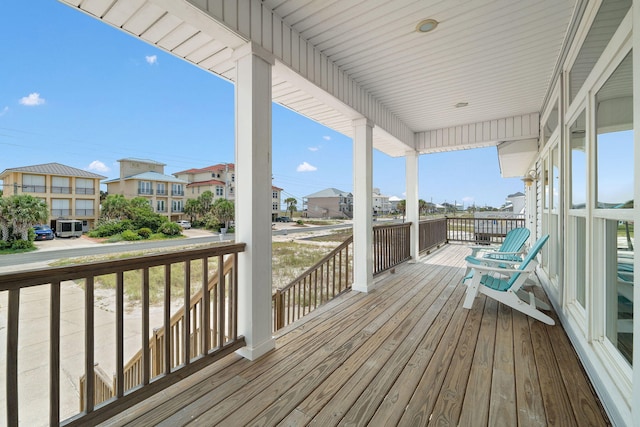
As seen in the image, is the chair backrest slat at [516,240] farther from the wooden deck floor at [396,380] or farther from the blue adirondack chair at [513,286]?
the wooden deck floor at [396,380]

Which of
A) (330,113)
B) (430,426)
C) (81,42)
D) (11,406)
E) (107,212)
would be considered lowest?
(430,426)

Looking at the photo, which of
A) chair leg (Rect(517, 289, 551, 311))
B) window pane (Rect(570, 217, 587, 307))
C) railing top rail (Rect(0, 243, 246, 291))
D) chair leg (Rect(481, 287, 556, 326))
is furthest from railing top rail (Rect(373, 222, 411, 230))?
railing top rail (Rect(0, 243, 246, 291))

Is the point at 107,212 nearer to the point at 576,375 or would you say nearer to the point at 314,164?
the point at 576,375

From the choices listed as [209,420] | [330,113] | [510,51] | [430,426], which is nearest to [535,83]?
[510,51]

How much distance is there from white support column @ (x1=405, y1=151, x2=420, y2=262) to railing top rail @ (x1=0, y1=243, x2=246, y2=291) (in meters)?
4.73

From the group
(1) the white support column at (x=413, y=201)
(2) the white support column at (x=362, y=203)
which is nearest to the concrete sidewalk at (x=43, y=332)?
(2) the white support column at (x=362, y=203)

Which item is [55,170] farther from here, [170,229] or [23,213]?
[170,229]

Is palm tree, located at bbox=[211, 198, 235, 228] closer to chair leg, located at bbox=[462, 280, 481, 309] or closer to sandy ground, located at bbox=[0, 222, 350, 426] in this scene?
sandy ground, located at bbox=[0, 222, 350, 426]

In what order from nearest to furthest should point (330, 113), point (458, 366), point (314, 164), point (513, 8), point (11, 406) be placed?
point (11, 406) → point (458, 366) → point (513, 8) → point (330, 113) → point (314, 164)

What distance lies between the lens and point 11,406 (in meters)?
1.19

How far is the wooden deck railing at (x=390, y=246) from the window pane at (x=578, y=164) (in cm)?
242

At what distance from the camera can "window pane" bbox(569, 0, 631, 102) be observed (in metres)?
1.53

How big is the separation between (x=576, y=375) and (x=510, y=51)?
9.48ft

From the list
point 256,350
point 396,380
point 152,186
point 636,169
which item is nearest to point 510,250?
point 396,380
